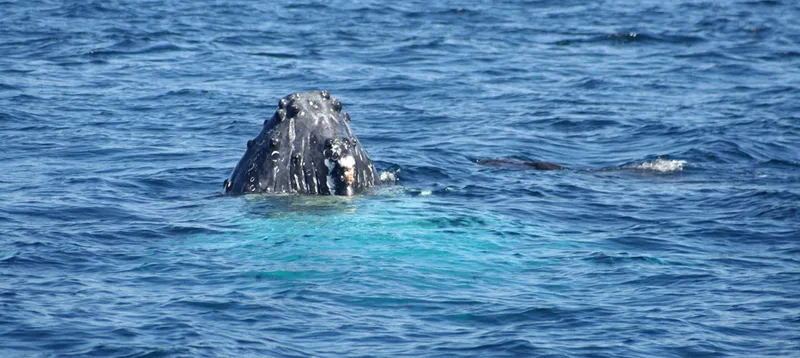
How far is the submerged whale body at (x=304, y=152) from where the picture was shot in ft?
47.0

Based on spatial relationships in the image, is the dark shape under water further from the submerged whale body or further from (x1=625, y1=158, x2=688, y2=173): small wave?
the submerged whale body

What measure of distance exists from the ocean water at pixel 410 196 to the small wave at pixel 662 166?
0.12 meters

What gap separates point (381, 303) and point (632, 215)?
5517 mm

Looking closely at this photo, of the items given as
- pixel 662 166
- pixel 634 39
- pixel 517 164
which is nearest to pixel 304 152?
pixel 517 164

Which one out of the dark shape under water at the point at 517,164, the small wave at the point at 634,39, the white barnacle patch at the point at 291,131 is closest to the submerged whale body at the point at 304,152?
the white barnacle patch at the point at 291,131

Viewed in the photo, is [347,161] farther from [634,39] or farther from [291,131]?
[634,39]

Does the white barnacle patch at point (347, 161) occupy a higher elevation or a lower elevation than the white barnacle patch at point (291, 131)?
lower

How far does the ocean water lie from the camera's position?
1112 centimetres

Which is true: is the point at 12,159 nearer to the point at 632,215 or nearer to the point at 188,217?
the point at 188,217

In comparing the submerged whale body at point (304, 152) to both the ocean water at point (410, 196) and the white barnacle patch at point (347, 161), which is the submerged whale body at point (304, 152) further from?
the ocean water at point (410, 196)

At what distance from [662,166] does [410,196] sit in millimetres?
5650

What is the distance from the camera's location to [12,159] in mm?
19281

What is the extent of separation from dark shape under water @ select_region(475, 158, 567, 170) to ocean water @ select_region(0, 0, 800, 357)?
0.42m

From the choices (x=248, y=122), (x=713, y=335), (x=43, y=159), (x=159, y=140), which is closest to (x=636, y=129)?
(x=248, y=122)
